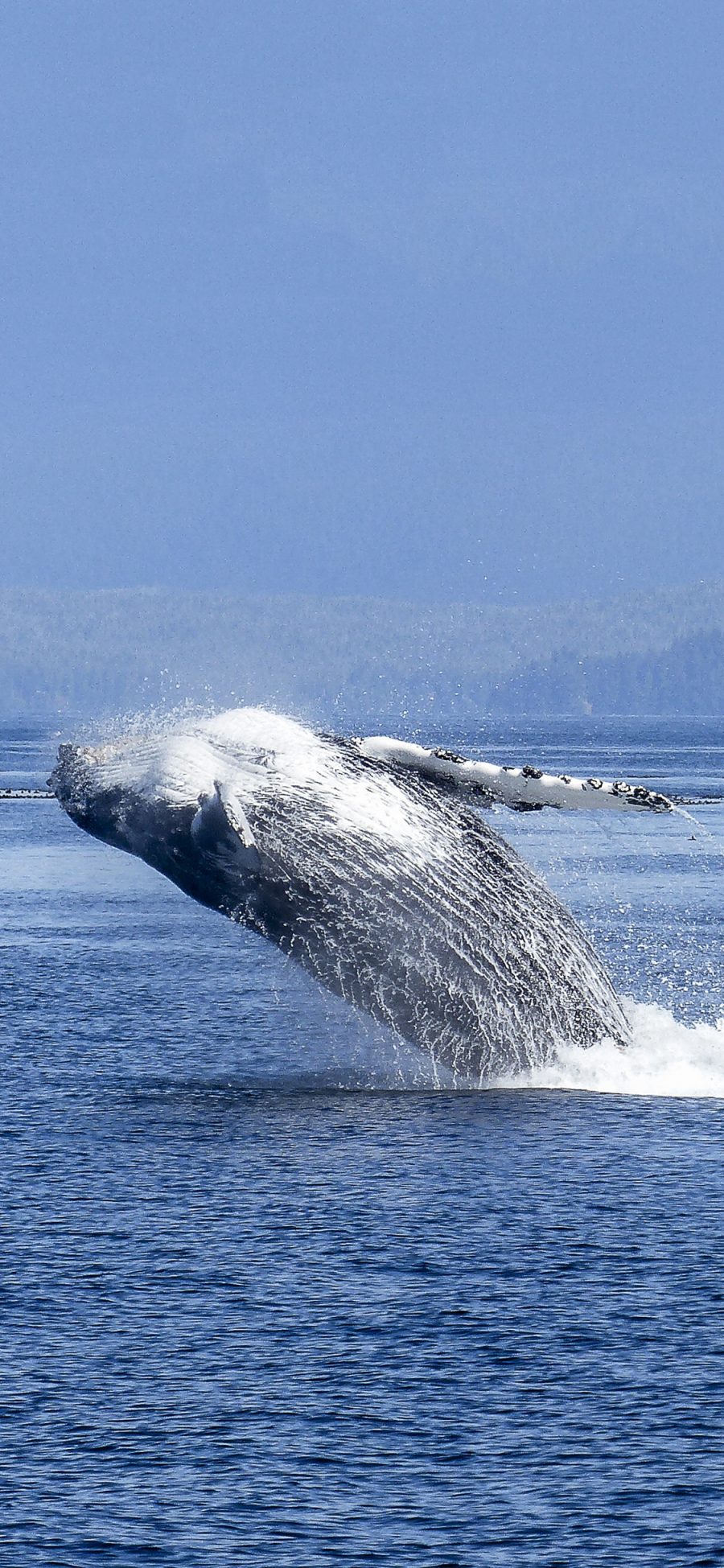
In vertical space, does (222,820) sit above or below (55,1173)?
above

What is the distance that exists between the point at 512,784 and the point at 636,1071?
3.69 m

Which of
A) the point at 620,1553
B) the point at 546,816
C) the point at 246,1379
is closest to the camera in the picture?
the point at 620,1553

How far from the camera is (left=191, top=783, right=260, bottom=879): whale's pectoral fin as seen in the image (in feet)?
50.8

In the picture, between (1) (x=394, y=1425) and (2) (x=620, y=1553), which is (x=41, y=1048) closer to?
(1) (x=394, y=1425)

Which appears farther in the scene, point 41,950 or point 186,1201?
point 41,950

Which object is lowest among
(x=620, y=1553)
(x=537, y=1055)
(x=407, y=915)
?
(x=620, y=1553)

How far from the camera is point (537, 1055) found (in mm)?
17469

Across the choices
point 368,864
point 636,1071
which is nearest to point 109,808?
point 368,864

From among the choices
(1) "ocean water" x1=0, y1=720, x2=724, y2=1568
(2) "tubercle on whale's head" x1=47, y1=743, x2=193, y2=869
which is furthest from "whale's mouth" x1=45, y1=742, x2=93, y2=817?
(1) "ocean water" x1=0, y1=720, x2=724, y2=1568

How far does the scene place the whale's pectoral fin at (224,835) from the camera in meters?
15.5

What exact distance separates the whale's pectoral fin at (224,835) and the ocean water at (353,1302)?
1.75 m

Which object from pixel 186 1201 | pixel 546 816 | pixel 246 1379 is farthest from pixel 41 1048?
pixel 546 816

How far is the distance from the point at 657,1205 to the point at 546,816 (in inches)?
2288

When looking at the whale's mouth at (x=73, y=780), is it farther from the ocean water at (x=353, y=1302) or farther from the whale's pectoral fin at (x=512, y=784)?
the ocean water at (x=353, y=1302)
